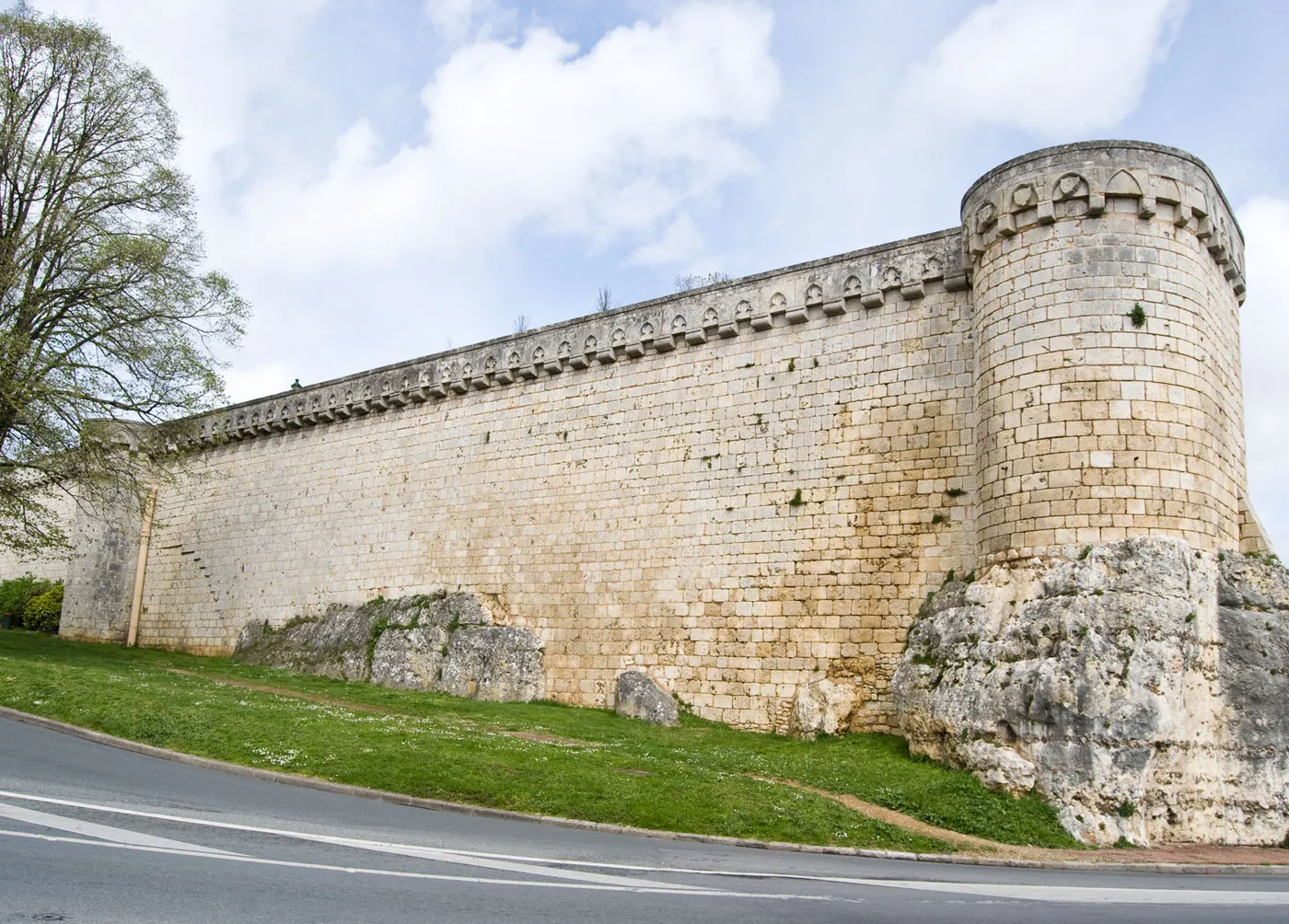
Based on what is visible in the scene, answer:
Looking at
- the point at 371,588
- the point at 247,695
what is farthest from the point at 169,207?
the point at 247,695

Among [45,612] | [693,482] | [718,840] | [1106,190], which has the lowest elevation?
[718,840]

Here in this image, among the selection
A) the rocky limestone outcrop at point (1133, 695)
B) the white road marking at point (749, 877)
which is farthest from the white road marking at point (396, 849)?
the rocky limestone outcrop at point (1133, 695)

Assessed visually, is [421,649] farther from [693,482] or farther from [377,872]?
[377,872]

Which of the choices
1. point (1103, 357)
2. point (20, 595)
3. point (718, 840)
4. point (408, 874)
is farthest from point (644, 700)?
point (20, 595)

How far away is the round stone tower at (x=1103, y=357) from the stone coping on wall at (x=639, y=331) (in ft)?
5.26

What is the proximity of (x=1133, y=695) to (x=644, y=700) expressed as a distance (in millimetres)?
7731

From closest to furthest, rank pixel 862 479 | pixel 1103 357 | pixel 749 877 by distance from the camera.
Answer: pixel 749 877
pixel 1103 357
pixel 862 479

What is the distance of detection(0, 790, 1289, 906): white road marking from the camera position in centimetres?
738

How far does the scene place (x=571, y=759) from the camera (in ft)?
40.5

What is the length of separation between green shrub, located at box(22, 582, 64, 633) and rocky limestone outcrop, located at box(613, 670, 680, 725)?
22.0 m

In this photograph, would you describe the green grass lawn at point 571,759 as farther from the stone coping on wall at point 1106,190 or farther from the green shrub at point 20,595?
the green shrub at point 20,595

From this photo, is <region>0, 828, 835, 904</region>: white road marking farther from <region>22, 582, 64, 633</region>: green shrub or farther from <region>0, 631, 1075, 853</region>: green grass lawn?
<region>22, 582, 64, 633</region>: green shrub

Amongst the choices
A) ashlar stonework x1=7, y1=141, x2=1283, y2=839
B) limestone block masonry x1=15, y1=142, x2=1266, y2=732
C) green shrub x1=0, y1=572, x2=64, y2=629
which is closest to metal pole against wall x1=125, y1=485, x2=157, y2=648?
green shrub x1=0, y1=572, x2=64, y2=629

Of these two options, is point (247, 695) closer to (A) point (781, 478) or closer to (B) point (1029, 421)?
(A) point (781, 478)
